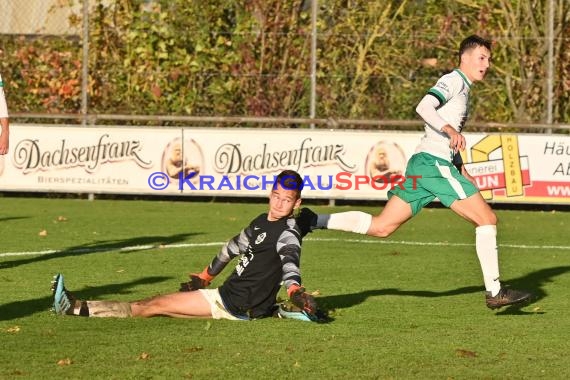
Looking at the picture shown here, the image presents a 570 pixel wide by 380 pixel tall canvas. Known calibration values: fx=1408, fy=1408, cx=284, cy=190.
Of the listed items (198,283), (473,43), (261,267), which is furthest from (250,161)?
(261,267)

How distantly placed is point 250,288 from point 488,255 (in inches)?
75.2

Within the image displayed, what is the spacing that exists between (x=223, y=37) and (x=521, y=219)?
240 inches

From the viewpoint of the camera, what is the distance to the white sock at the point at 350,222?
10.1 m

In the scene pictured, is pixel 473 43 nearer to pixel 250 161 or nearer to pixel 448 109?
pixel 448 109

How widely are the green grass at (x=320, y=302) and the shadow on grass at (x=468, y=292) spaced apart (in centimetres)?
1

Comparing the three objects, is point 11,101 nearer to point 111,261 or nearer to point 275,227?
point 111,261

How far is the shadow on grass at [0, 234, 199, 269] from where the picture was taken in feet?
43.1

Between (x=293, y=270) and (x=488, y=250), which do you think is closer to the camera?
(x=293, y=270)

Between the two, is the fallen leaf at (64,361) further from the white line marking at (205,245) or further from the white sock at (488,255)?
the white line marking at (205,245)

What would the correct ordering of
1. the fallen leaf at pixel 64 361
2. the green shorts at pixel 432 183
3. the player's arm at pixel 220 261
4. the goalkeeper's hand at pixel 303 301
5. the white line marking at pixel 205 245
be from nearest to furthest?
the fallen leaf at pixel 64 361 → the goalkeeper's hand at pixel 303 301 → the player's arm at pixel 220 261 → the green shorts at pixel 432 183 → the white line marking at pixel 205 245

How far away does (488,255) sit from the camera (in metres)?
10.2

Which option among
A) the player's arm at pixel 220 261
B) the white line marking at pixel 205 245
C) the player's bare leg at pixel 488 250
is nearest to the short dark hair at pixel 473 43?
the player's bare leg at pixel 488 250

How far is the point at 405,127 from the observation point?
871 inches

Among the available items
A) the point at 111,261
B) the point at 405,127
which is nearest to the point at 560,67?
the point at 405,127
